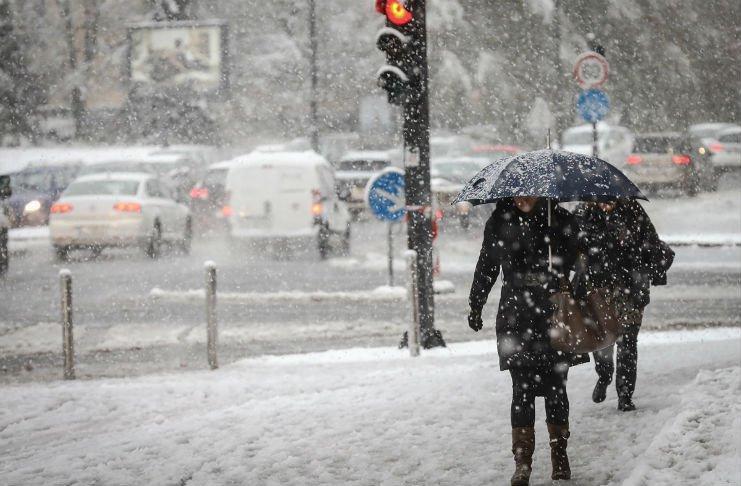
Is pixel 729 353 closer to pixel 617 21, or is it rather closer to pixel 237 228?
pixel 237 228

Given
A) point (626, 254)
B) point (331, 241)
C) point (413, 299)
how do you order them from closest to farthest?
point (626, 254) < point (413, 299) < point (331, 241)

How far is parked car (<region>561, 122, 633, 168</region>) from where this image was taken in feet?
110

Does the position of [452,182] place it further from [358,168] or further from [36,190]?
[36,190]

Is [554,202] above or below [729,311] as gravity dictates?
above

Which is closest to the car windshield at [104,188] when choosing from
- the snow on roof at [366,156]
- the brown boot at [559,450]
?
the snow on roof at [366,156]

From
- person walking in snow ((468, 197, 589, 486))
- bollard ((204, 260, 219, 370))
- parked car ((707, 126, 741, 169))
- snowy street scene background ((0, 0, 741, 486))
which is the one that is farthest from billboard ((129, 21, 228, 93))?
person walking in snow ((468, 197, 589, 486))

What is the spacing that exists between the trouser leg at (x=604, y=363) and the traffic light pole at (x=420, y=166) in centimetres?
303

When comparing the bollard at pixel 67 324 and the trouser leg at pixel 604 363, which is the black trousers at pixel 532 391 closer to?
the trouser leg at pixel 604 363

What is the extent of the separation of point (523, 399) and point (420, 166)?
489 cm

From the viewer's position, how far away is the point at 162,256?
2136cm

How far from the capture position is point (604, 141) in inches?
1351

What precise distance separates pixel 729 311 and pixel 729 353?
3.99m

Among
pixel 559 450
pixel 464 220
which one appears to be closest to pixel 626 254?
pixel 559 450

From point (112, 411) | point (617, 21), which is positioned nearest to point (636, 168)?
point (617, 21)
